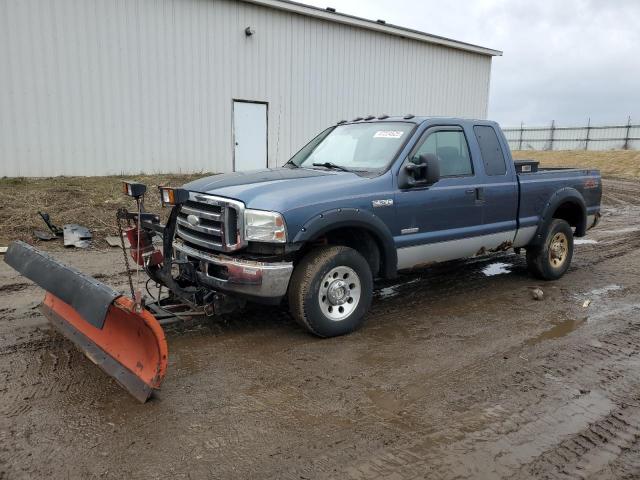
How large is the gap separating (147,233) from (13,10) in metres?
9.48

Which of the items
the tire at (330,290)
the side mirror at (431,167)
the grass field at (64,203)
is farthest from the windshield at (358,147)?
the grass field at (64,203)

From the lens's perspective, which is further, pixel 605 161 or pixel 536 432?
pixel 605 161

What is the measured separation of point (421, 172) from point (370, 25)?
1368 cm

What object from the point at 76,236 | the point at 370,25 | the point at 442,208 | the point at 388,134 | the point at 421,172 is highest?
the point at 370,25

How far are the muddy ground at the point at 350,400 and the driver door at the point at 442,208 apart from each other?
72 cm

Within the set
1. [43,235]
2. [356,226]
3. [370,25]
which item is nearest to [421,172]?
[356,226]

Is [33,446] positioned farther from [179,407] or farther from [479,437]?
[479,437]

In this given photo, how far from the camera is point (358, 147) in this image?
5602 millimetres

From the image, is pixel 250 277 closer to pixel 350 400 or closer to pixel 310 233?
pixel 310 233

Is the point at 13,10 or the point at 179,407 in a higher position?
the point at 13,10

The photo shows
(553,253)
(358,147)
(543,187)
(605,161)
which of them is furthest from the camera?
(605,161)

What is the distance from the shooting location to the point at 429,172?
5066mm

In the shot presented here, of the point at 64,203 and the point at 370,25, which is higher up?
the point at 370,25

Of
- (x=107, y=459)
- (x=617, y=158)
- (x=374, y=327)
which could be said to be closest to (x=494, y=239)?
(x=374, y=327)
